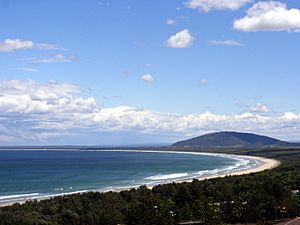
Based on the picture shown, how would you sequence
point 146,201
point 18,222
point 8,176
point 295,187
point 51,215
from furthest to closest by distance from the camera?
point 8,176 → point 295,187 → point 51,215 → point 146,201 → point 18,222

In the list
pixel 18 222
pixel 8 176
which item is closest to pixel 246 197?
pixel 18 222

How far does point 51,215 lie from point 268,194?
17.5 meters

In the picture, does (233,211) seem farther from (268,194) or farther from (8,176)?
(8,176)

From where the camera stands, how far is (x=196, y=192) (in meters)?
42.2

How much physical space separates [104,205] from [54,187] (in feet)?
131

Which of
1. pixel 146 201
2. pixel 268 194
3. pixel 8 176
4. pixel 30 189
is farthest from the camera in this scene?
pixel 8 176

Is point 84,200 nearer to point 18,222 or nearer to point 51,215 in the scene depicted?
point 51,215

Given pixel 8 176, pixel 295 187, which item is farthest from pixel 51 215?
pixel 8 176

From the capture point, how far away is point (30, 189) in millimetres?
75000

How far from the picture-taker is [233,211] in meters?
38.2

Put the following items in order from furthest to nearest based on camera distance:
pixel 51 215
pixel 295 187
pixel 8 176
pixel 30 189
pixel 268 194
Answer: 1. pixel 8 176
2. pixel 30 189
3. pixel 295 187
4. pixel 268 194
5. pixel 51 215

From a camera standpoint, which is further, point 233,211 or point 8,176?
point 8,176

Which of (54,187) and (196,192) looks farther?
(54,187)

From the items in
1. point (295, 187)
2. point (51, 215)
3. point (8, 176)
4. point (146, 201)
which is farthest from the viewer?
point (8, 176)
